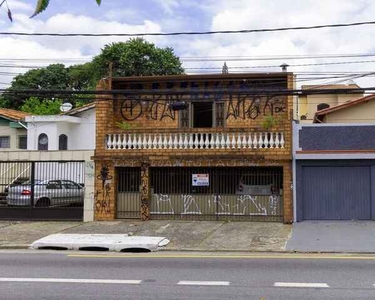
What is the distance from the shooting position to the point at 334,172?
54.8ft

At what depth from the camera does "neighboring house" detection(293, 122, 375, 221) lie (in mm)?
16516

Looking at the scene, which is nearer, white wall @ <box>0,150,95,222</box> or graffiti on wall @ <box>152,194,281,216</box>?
graffiti on wall @ <box>152,194,281,216</box>

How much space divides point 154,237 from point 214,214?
3.98m

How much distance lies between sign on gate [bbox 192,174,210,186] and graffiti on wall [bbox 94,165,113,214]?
2948 millimetres

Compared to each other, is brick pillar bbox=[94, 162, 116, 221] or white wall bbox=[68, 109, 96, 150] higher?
white wall bbox=[68, 109, 96, 150]

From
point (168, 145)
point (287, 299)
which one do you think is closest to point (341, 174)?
point (168, 145)

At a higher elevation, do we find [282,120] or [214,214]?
[282,120]

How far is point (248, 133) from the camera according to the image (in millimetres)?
17188

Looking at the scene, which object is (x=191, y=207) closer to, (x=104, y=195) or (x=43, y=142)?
(x=104, y=195)

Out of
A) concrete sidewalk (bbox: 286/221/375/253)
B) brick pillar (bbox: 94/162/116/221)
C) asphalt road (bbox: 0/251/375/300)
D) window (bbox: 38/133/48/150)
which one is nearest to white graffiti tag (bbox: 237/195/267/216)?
concrete sidewalk (bbox: 286/221/375/253)

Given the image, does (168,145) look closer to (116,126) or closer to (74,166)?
(116,126)

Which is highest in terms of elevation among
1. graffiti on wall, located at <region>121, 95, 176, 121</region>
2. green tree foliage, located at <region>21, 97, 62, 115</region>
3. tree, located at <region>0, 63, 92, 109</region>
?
tree, located at <region>0, 63, 92, 109</region>

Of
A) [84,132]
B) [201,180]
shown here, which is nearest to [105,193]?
[201,180]

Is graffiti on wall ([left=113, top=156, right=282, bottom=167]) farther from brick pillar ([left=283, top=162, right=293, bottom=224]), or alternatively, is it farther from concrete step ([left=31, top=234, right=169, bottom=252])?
concrete step ([left=31, top=234, right=169, bottom=252])
